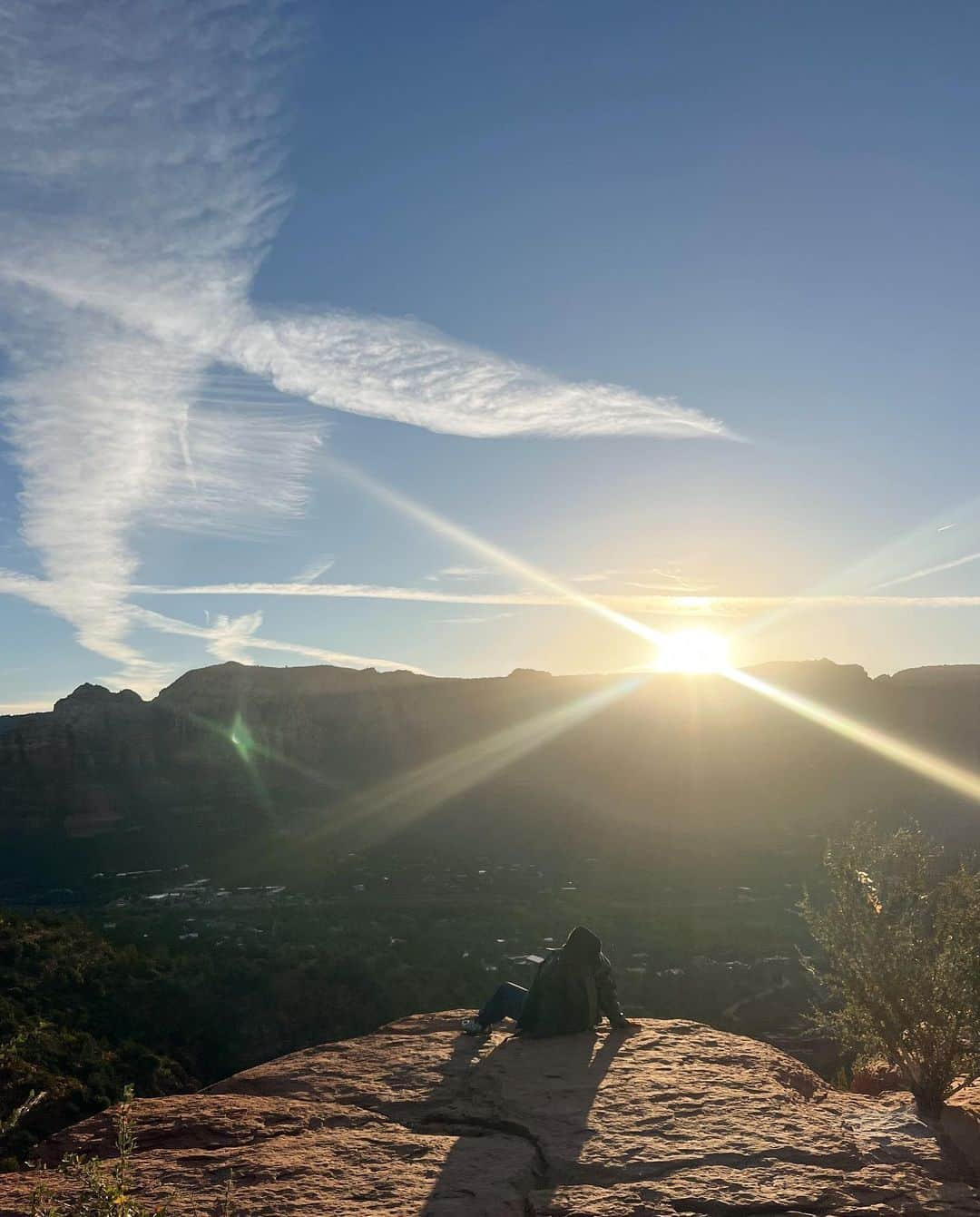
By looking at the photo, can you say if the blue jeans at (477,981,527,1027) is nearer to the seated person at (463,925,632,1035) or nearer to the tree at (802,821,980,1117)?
the seated person at (463,925,632,1035)

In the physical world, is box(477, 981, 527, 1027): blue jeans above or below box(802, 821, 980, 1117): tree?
below

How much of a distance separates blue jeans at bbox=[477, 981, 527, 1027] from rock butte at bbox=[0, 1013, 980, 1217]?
81 centimetres

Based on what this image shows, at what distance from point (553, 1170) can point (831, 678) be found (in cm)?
7371

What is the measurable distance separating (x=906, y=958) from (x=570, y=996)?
109 inches

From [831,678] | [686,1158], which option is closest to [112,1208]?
[686,1158]

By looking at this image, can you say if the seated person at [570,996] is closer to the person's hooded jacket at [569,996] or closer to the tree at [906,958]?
the person's hooded jacket at [569,996]

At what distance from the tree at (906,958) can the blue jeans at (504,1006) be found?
8.85 ft

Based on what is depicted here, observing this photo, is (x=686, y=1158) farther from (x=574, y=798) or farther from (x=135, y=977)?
(x=574, y=798)

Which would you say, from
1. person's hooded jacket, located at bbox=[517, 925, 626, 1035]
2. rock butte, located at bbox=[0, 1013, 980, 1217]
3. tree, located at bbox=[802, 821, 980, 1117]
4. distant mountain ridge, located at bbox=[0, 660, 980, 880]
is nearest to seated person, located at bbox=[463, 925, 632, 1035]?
person's hooded jacket, located at bbox=[517, 925, 626, 1035]

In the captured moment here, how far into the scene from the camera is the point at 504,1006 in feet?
26.7

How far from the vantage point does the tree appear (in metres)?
6.44

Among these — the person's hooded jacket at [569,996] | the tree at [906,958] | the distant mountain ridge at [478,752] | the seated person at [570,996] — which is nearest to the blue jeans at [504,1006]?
the seated person at [570,996]

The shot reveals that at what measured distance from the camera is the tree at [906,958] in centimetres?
644

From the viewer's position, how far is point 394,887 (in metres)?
40.2
